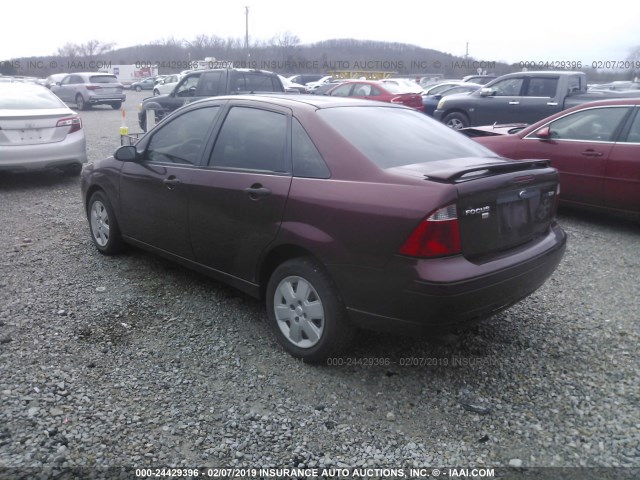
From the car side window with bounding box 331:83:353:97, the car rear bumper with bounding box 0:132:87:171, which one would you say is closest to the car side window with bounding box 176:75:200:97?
the car rear bumper with bounding box 0:132:87:171

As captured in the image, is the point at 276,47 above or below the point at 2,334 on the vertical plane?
above

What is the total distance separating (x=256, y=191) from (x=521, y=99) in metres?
10.2

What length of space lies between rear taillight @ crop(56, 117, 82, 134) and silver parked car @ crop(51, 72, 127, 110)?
18.4 m

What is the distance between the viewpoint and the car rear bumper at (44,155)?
783 centimetres

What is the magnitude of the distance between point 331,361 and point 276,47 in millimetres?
72832

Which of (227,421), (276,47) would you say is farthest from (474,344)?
(276,47)

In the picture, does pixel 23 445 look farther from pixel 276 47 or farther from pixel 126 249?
pixel 276 47

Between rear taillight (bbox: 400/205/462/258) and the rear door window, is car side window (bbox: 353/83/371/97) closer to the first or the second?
the rear door window

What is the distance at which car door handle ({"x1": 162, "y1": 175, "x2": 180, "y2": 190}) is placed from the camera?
423 centimetres

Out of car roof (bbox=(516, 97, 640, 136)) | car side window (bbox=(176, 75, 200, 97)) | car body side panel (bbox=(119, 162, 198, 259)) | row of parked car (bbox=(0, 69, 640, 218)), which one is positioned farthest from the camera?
car side window (bbox=(176, 75, 200, 97))

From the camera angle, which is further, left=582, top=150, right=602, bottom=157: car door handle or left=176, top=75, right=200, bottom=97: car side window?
left=176, top=75, right=200, bottom=97: car side window

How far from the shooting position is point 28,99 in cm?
859

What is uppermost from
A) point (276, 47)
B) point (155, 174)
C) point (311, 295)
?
point (276, 47)

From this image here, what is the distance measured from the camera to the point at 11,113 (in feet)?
26.0
